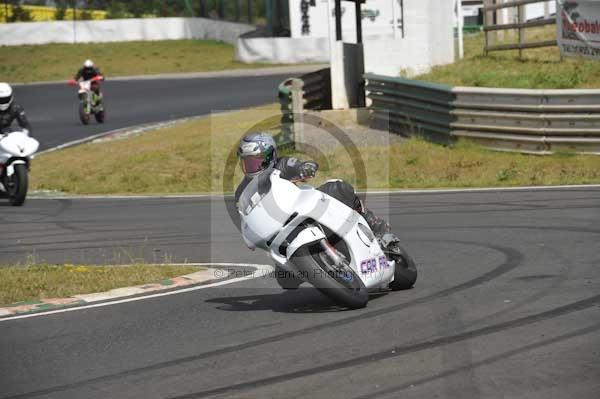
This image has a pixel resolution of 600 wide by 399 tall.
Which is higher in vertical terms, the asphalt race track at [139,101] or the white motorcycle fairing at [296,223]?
the white motorcycle fairing at [296,223]

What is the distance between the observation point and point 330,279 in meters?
7.71

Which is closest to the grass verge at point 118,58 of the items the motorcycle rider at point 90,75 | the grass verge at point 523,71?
the motorcycle rider at point 90,75

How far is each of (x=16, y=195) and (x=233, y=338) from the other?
419 inches

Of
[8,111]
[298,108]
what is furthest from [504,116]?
[8,111]

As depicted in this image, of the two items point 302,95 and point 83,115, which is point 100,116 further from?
Answer: point 302,95

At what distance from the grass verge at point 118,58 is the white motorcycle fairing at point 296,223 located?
3699cm

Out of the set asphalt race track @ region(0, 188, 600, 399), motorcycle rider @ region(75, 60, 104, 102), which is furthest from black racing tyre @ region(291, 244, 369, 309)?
motorcycle rider @ region(75, 60, 104, 102)

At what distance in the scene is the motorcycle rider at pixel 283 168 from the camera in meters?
7.88

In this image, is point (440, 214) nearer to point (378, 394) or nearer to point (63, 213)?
point (63, 213)

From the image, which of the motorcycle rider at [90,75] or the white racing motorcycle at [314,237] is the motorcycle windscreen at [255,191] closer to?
the white racing motorcycle at [314,237]

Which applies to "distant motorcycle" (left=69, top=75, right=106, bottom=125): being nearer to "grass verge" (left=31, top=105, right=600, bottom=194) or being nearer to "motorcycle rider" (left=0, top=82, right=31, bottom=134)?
"grass verge" (left=31, top=105, right=600, bottom=194)

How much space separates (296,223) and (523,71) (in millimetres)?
14432

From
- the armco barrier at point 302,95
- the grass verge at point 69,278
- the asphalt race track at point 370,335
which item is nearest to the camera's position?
the asphalt race track at point 370,335

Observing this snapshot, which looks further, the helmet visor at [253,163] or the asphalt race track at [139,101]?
the asphalt race track at [139,101]
